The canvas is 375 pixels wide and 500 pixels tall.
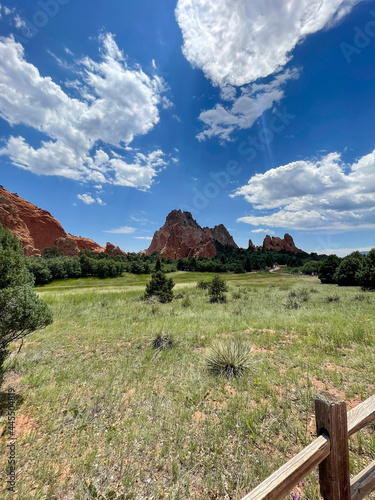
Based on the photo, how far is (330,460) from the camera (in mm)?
1620

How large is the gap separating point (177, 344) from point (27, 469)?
5103 mm

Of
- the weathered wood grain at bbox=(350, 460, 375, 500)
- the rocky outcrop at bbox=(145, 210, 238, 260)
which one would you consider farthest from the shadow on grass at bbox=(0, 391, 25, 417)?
the rocky outcrop at bbox=(145, 210, 238, 260)

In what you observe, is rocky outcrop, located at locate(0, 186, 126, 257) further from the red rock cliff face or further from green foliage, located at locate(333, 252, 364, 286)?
green foliage, located at locate(333, 252, 364, 286)

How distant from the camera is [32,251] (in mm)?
84875

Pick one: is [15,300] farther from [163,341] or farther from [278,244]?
[278,244]

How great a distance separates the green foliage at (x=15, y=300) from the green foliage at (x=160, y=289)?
16.8 metres

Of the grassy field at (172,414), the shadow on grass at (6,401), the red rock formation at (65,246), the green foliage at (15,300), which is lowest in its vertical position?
the shadow on grass at (6,401)

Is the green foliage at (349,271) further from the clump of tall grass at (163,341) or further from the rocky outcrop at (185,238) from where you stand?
the rocky outcrop at (185,238)

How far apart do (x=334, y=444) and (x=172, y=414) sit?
3.49 meters

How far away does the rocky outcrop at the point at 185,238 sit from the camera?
131 meters

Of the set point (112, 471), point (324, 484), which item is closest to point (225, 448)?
point (112, 471)

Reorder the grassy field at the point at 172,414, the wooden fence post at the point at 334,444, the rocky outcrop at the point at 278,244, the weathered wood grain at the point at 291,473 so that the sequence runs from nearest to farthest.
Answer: the weathered wood grain at the point at 291,473 < the wooden fence post at the point at 334,444 < the grassy field at the point at 172,414 < the rocky outcrop at the point at 278,244

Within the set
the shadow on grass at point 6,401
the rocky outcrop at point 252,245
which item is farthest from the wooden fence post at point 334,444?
the rocky outcrop at point 252,245

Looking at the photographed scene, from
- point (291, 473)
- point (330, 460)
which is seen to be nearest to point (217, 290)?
point (330, 460)
